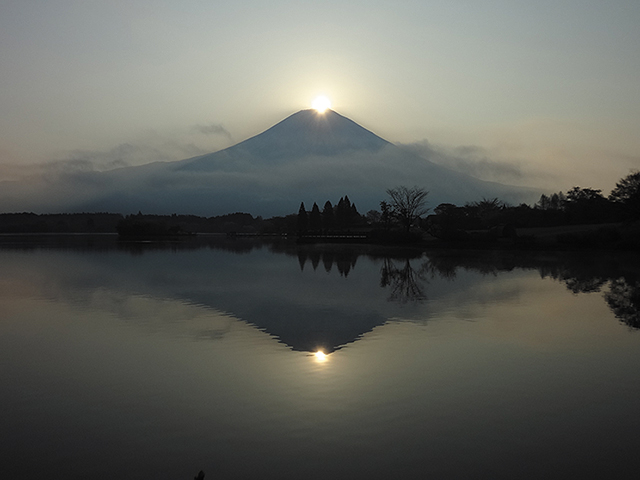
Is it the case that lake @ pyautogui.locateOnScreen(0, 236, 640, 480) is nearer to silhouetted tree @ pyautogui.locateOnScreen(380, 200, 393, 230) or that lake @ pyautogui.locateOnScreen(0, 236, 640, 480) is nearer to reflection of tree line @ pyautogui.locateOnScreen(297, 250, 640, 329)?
reflection of tree line @ pyautogui.locateOnScreen(297, 250, 640, 329)

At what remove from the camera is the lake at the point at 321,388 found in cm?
626

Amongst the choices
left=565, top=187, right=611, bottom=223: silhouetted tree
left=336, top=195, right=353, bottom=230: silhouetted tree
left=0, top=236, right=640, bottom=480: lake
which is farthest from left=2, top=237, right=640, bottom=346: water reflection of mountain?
left=336, top=195, right=353, bottom=230: silhouetted tree

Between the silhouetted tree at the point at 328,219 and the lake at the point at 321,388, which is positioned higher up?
the silhouetted tree at the point at 328,219

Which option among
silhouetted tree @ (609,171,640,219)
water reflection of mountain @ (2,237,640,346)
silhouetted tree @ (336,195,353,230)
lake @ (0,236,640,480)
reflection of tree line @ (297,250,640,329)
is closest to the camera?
lake @ (0,236,640,480)

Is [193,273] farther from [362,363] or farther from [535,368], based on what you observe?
[535,368]

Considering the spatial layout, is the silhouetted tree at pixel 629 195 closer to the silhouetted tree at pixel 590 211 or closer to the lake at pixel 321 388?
the silhouetted tree at pixel 590 211

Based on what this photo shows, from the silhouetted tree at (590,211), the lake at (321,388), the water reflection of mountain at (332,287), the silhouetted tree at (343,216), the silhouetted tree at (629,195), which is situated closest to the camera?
the lake at (321,388)

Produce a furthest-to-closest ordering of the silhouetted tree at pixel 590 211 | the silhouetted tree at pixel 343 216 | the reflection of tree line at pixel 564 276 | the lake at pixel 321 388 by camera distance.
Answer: the silhouetted tree at pixel 343 216
the silhouetted tree at pixel 590 211
the reflection of tree line at pixel 564 276
the lake at pixel 321 388

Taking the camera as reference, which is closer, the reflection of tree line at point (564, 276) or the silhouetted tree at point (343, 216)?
the reflection of tree line at point (564, 276)

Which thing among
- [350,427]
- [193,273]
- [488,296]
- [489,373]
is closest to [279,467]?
[350,427]

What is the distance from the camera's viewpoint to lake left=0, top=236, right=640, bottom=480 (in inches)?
246

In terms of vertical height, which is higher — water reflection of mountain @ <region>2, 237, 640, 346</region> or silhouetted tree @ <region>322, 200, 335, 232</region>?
silhouetted tree @ <region>322, 200, 335, 232</region>

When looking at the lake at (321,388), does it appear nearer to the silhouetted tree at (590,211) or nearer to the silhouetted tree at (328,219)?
the silhouetted tree at (590,211)

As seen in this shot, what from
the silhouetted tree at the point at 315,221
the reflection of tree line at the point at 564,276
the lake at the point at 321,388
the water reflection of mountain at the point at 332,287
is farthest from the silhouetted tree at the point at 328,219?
the lake at the point at 321,388
